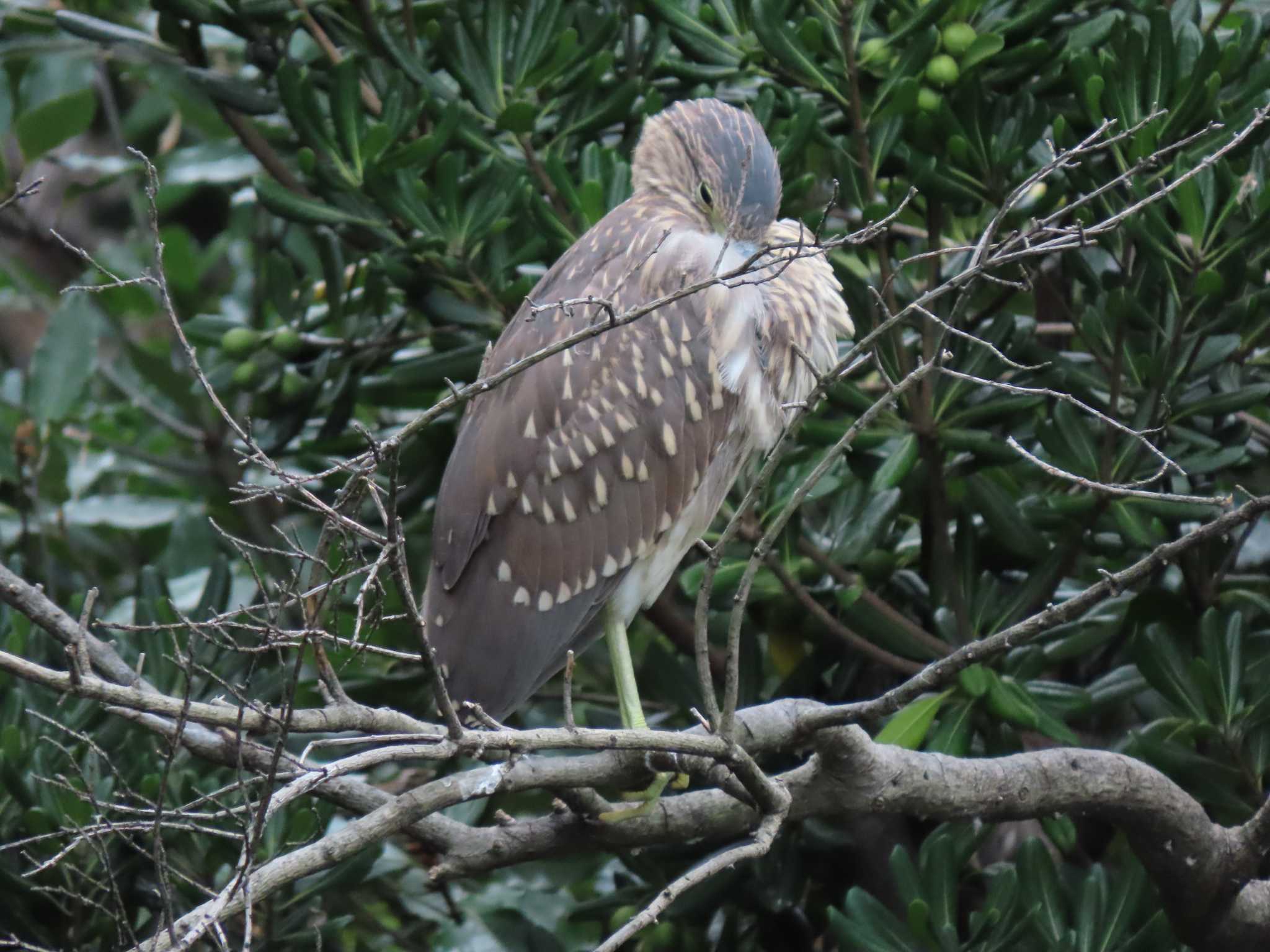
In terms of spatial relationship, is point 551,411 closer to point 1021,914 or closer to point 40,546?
point 1021,914

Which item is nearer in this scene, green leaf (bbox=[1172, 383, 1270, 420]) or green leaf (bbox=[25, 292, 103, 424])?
green leaf (bbox=[1172, 383, 1270, 420])

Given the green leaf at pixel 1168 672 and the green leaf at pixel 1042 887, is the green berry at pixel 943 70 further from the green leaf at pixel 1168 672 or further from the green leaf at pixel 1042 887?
the green leaf at pixel 1042 887

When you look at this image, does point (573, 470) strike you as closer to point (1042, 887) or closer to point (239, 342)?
point (239, 342)

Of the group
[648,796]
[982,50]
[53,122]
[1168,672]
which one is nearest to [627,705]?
[648,796]

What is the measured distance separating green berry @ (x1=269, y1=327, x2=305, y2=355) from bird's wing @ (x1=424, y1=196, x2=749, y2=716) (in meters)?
0.67

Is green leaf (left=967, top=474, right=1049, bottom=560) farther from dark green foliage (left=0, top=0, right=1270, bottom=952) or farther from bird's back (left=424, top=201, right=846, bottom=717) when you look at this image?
bird's back (left=424, top=201, right=846, bottom=717)

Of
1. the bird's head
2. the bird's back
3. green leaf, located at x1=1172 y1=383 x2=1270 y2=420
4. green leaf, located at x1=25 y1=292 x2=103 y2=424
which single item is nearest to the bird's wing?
the bird's back

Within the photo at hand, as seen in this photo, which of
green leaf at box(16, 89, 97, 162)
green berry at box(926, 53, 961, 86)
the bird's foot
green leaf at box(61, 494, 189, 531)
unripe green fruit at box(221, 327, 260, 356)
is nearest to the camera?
the bird's foot

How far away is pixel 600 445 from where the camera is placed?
2748 mm

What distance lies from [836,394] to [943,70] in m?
0.63

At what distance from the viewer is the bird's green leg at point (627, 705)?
2250 mm

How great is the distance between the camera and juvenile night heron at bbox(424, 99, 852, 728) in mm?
2691

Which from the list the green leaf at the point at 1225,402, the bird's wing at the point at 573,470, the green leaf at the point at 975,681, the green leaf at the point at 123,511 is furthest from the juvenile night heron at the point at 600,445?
the green leaf at the point at 123,511

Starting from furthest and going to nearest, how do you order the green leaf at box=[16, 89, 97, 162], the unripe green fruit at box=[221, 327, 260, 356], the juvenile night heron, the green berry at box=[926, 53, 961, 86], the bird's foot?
the green leaf at box=[16, 89, 97, 162] < the unripe green fruit at box=[221, 327, 260, 356] < the juvenile night heron < the green berry at box=[926, 53, 961, 86] < the bird's foot
